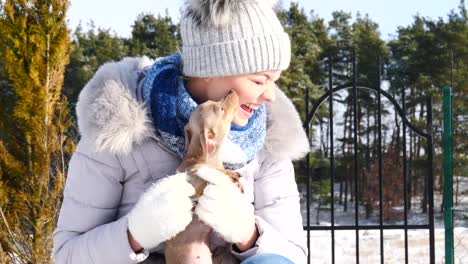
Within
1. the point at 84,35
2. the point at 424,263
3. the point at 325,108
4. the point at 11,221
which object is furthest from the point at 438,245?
the point at 84,35

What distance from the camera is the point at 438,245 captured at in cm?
1524

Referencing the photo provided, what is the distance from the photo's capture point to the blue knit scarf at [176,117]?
75.1 inches

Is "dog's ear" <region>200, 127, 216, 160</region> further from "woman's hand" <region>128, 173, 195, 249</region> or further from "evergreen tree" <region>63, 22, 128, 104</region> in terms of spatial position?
"evergreen tree" <region>63, 22, 128, 104</region>

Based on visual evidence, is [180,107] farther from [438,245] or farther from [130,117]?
[438,245]

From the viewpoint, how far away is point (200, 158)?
5.51ft

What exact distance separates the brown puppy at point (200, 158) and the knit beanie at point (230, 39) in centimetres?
20

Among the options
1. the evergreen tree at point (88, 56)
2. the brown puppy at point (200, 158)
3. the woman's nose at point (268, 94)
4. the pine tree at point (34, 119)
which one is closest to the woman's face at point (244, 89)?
the woman's nose at point (268, 94)

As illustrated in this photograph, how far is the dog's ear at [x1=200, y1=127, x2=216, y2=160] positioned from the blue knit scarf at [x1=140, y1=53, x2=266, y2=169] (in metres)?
0.14

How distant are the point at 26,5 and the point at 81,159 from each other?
13.3ft

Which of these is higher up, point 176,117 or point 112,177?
point 176,117

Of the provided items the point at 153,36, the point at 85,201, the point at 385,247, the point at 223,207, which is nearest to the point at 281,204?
the point at 223,207

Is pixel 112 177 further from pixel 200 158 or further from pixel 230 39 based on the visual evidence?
pixel 230 39

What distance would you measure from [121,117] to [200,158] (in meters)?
0.37

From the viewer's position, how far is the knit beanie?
6.31ft
